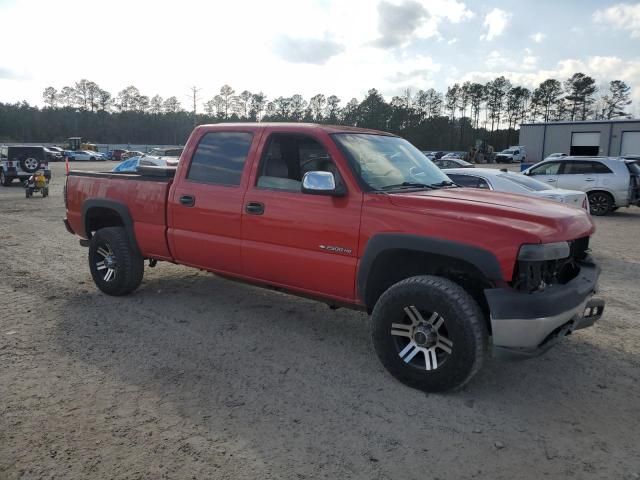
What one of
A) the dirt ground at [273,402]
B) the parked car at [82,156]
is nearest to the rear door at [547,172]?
the dirt ground at [273,402]

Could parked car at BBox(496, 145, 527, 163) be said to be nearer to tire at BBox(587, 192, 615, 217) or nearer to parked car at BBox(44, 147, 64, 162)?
tire at BBox(587, 192, 615, 217)

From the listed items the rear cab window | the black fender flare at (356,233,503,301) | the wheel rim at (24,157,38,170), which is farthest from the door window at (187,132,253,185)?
the wheel rim at (24,157,38,170)

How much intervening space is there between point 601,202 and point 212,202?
13199mm

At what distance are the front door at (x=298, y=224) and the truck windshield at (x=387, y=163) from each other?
189 mm

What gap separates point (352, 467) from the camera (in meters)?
2.88

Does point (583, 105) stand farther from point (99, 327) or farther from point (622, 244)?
point (99, 327)

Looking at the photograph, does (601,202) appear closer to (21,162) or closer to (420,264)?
(420,264)

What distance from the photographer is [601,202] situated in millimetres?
14609

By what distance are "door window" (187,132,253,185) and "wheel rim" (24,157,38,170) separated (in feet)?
69.6

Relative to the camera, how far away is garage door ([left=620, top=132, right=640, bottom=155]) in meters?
43.3

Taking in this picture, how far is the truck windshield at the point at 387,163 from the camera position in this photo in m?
4.25

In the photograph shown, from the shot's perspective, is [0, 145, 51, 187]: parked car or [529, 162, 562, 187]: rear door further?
[0, 145, 51, 187]: parked car

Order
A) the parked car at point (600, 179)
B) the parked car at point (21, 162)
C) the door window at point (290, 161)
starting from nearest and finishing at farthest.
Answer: the door window at point (290, 161) → the parked car at point (600, 179) → the parked car at point (21, 162)

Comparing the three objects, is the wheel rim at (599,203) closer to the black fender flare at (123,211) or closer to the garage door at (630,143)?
the black fender flare at (123,211)
